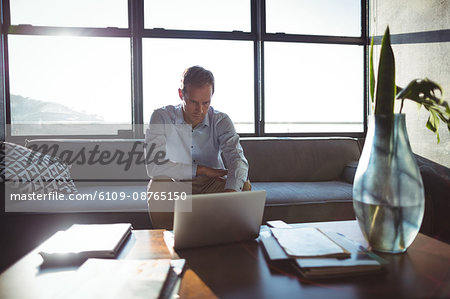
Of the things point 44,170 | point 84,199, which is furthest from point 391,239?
point 44,170

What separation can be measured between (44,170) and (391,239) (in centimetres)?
213

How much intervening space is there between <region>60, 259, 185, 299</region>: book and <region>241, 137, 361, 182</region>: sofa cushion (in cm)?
193

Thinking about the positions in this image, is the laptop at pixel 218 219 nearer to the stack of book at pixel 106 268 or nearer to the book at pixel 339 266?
the stack of book at pixel 106 268

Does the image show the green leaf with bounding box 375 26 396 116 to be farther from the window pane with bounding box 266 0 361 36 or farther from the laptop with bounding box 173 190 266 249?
the window pane with bounding box 266 0 361 36

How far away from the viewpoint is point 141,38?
10.9 feet

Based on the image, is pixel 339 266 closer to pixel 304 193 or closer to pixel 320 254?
pixel 320 254

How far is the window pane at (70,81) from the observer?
3.26 meters

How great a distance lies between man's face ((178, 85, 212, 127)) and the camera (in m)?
1.78

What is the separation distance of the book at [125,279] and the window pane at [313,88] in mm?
2854

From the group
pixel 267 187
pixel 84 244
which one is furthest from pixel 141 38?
pixel 84 244

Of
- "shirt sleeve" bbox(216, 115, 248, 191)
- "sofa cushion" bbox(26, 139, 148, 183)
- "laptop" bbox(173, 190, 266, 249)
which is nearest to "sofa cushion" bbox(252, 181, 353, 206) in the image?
"shirt sleeve" bbox(216, 115, 248, 191)

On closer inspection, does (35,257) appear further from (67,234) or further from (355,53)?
(355,53)

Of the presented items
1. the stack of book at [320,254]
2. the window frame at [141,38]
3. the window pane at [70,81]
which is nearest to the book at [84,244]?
the stack of book at [320,254]

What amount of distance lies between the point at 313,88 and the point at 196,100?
2311mm
